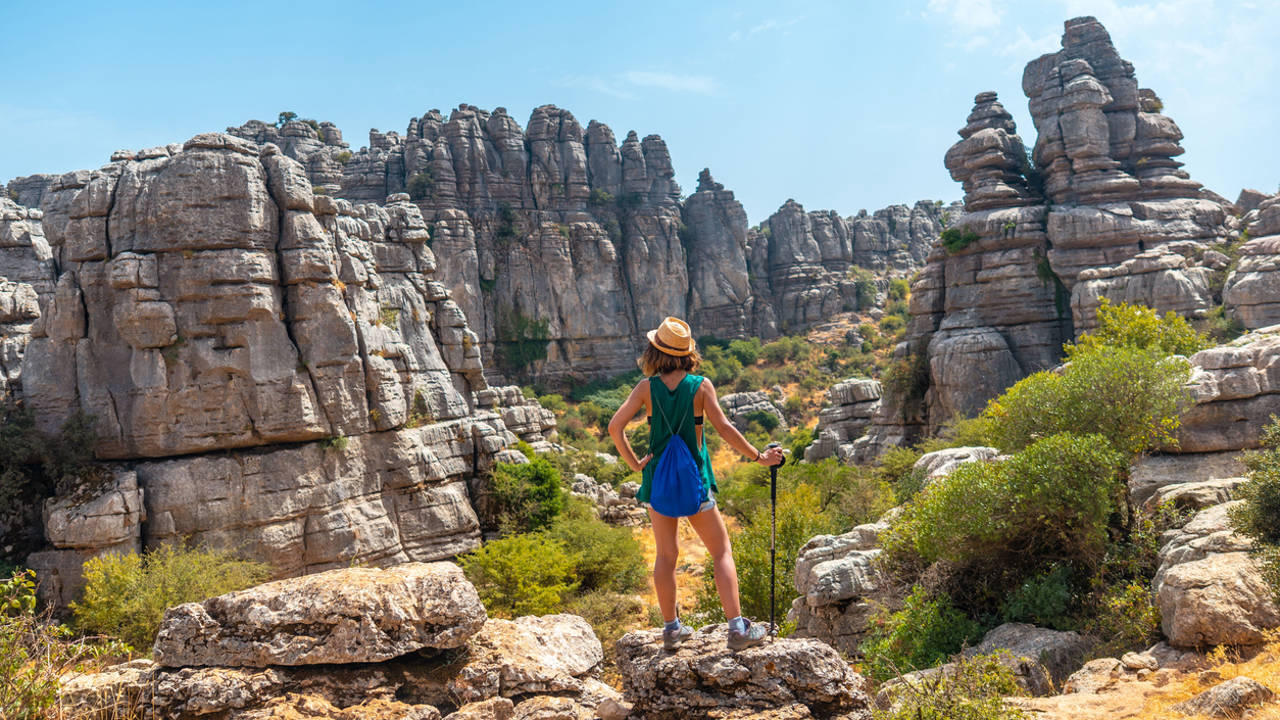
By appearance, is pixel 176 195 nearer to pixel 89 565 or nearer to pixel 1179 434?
pixel 89 565

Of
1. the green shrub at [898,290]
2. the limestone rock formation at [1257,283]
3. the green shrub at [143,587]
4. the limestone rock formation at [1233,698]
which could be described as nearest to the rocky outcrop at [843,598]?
the limestone rock formation at [1233,698]

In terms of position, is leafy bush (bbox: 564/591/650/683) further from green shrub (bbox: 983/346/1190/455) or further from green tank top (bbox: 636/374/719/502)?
green tank top (bbox: 636/374/719/502)

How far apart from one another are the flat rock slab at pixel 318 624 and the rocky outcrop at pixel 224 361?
1336 centimetres

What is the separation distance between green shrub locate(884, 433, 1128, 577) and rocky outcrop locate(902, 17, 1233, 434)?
56.7 ft

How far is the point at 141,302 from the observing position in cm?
1759

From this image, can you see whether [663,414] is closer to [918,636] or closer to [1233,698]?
[1233,698]

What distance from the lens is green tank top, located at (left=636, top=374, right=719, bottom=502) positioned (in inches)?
190

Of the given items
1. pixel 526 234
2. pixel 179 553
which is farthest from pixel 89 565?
pixel 526 234

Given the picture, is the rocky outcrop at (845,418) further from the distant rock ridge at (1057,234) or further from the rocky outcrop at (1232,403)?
the rocky outcrop at (1232,403)

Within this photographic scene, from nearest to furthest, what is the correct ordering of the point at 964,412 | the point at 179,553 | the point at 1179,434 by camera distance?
the point at 1179,434 → the point at 179,553 → the point at 964,412

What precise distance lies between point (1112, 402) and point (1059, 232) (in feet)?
68.9

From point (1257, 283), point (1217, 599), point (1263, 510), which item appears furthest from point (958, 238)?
point (1217, 599)

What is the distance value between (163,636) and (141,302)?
15.2 m

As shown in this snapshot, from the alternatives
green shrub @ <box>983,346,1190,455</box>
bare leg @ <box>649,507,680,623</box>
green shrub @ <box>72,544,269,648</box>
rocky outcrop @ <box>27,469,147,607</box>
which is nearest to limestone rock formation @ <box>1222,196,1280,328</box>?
green shrub @ <box>983,346,1190,455</box>
